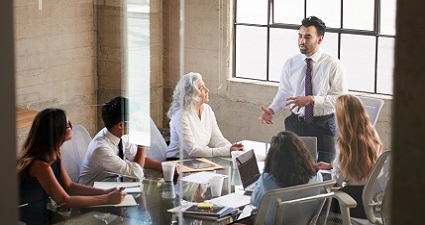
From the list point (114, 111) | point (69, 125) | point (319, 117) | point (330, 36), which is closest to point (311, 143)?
point (319, 117)

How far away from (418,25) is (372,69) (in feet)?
7.73

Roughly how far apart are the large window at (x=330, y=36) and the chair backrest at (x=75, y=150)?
0.73 m

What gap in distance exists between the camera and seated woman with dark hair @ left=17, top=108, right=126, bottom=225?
302cm

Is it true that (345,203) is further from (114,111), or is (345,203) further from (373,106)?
(114,111)

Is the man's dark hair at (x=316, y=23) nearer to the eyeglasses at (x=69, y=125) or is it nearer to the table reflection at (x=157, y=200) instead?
the table reflection at (x=157, y=200)

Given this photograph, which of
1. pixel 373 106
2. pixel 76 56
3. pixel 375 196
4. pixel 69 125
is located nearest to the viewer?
pixel 373 106

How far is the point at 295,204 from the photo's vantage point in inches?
122

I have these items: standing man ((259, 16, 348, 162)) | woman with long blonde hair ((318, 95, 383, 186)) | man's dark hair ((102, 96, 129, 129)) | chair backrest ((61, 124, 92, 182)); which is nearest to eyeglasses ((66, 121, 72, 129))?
chair backrest ((61, 124, 92, 182))

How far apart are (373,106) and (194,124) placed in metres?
0.76

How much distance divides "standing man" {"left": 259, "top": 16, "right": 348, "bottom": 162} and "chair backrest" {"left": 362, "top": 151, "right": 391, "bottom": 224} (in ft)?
0.62

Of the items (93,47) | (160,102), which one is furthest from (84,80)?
(160,102)

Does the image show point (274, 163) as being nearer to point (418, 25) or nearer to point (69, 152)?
point (69, 152)

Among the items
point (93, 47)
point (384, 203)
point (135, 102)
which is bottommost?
point (384, 203)

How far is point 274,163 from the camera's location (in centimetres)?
319
